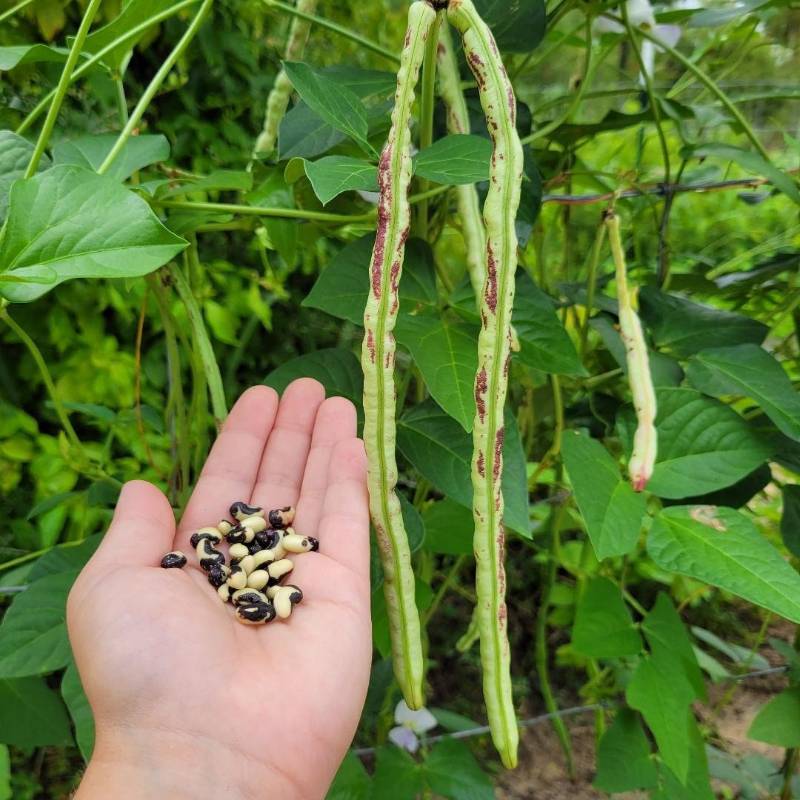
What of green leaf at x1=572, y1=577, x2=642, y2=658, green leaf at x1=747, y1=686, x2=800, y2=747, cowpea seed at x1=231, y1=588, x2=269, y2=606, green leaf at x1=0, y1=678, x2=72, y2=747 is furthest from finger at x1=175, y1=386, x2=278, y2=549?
green leaf at x1=747, y1=686, x2=800, y2=747

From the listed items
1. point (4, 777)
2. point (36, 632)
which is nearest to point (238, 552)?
point (36, 632)

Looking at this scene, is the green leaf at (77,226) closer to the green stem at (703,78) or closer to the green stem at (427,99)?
the green stem at (427,99)

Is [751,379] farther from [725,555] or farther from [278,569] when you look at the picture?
[278,569]

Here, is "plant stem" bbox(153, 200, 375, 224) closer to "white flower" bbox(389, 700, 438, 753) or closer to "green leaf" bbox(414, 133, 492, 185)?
"green leaf" bbox(414, 133, 492, 185)

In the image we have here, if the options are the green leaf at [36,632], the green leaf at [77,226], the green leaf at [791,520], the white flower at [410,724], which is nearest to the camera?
the green leaf at [77,226]

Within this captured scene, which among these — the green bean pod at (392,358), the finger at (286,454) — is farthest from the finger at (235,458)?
the green bean pod at (392,358)

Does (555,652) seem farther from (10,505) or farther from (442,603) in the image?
(10,505)

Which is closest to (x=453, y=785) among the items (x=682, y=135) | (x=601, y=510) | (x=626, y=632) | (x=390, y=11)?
(x=626, y=632)
